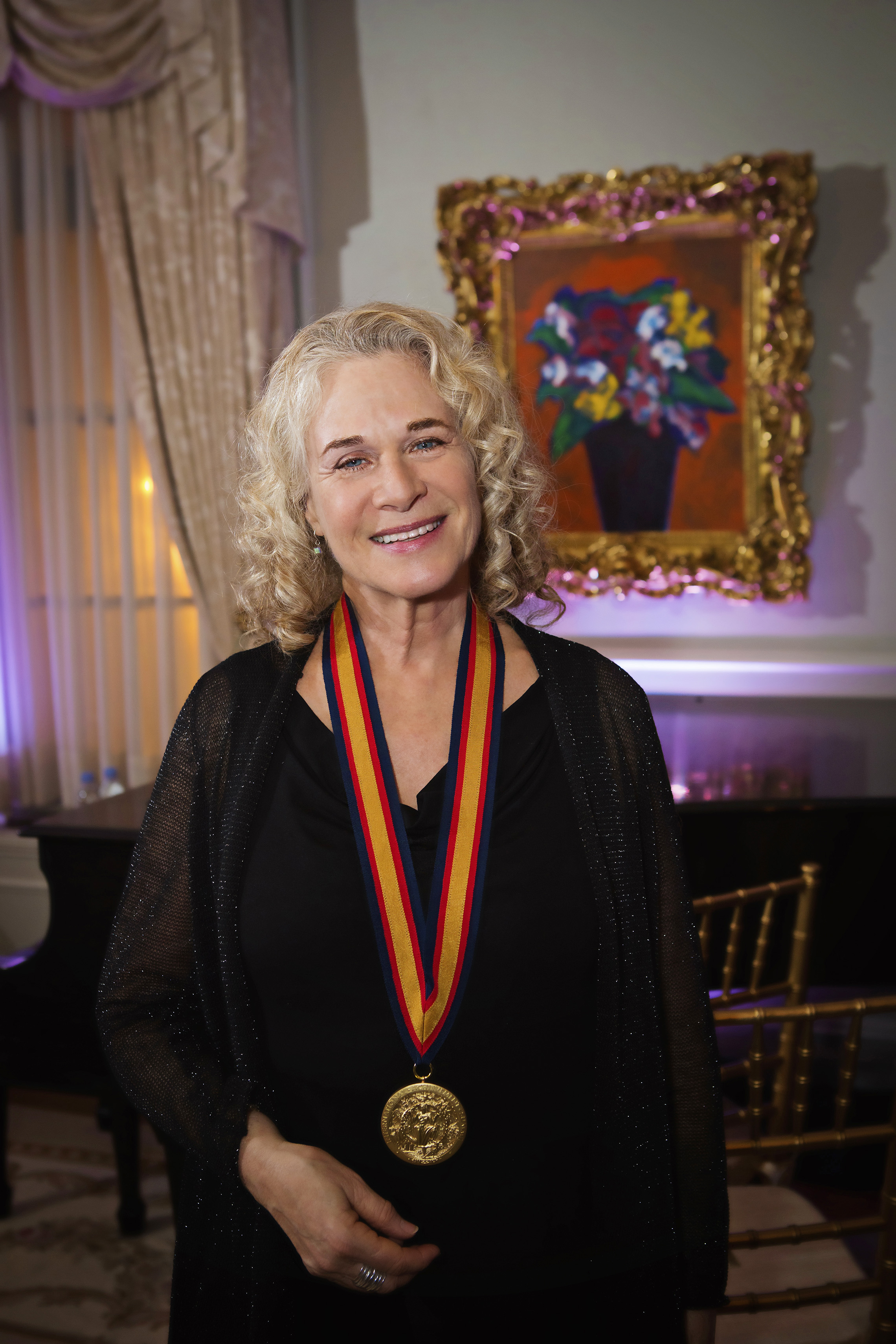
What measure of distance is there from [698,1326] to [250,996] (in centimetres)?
72

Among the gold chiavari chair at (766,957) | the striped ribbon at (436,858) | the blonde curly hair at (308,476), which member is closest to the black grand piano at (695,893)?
the gold chiavari chair at (766,957)

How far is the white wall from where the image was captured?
3.48 meters

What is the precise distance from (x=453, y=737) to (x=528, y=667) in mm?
190

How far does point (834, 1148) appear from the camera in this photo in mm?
1514

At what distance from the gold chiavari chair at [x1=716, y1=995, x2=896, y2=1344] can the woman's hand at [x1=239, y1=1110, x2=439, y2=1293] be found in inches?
22.6

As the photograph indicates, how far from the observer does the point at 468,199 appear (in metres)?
3.76

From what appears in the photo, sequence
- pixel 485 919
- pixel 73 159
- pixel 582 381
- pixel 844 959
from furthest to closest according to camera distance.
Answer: pixel 73 159, pixel 582 381, pixel 844 959, pixel 485 919

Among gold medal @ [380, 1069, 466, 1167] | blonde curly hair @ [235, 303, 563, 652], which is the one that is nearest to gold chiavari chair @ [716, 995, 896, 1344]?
gold medal @ [380, 1069, 466, 1167]

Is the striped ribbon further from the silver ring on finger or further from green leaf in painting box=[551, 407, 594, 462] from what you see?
green leaf in painting box=[551, 407, 594, 462]

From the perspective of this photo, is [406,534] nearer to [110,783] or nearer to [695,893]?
[695,893]

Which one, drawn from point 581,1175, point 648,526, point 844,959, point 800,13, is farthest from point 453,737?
point 800,13

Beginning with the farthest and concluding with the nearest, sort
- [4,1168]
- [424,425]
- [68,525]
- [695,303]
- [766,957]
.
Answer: [68,525]
[695,303]
[4,1168]
[766,957]
[424,425]

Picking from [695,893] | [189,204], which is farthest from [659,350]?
[695,893]

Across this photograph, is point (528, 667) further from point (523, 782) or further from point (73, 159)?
point (73, 159)
